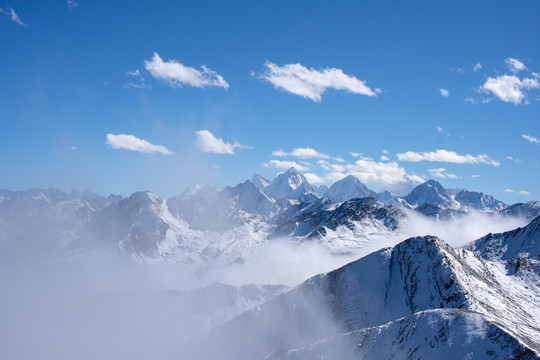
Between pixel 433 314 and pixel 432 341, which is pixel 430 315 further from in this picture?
Result: pixel 432 341

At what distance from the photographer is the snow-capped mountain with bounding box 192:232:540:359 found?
96.6 meters

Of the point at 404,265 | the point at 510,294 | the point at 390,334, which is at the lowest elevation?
the point at 510,294

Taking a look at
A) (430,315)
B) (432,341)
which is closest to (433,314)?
(430,315)

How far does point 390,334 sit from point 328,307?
286 ft

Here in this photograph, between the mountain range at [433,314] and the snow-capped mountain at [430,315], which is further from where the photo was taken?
the snow-capped mountain at [430,315]

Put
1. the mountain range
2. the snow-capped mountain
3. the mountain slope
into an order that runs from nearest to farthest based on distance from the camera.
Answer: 1. the mountain slope
2. the mountain range
3. the snow-capped mountain

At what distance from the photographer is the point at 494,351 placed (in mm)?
88625

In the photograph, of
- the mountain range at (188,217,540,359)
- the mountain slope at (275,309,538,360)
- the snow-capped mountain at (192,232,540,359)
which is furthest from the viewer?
the snow-capped mountain at (192,232,540,359)

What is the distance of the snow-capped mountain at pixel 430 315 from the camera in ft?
317

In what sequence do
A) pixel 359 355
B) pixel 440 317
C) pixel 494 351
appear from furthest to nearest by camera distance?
pixel 359 355 → pixel 440 317 → pixel 494 351

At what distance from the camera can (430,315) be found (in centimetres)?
10931

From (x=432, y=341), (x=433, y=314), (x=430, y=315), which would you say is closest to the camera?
(x=432, y=341)

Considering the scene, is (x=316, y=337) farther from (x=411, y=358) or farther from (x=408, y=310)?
(x=411, y=358)

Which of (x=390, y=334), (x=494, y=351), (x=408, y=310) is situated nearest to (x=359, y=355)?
(x=390, y=334)
